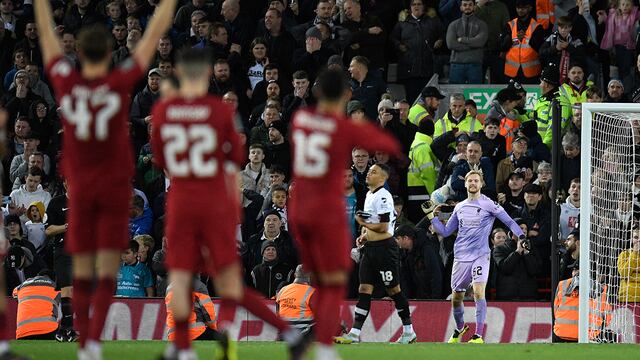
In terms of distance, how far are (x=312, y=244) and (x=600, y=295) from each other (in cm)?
754

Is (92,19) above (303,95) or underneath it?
above

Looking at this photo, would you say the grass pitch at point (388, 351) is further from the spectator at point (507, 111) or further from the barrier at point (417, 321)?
the spectator at point (507, 111)

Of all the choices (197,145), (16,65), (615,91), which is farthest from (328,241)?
(16,65)

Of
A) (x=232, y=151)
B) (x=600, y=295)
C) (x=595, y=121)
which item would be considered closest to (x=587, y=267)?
(x=600, y=295)

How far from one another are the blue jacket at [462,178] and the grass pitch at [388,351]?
4.12 meters

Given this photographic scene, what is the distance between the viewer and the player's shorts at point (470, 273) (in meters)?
15.7

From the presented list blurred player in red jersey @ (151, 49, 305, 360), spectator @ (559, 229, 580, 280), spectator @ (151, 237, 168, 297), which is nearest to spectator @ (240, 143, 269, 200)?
spectator @ (151, 237, 168, 297)

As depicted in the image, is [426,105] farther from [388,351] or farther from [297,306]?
[388,351]

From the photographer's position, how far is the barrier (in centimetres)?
1650

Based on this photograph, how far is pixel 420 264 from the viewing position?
56.2ft

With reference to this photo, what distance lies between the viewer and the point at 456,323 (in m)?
15.9

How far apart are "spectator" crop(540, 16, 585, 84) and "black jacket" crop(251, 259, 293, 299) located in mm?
6182

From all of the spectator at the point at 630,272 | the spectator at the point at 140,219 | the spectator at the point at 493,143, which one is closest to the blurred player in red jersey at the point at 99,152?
the spectator at the point at 630,272

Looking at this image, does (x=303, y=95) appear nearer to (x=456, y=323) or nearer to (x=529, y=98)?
(x=529, y=98)
